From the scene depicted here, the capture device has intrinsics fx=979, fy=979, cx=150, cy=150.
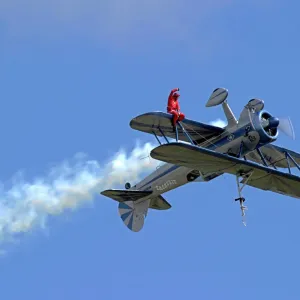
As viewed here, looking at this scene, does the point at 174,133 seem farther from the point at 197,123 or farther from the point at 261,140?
the point at 261,140

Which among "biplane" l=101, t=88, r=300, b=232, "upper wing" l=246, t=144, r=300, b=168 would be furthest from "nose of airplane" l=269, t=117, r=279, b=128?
"upper wing" l=246, t=144, r=300, b=168

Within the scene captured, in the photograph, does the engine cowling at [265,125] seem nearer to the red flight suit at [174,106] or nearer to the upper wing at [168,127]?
the upper wing at [168,127]

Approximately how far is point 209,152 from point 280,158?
7463 mm

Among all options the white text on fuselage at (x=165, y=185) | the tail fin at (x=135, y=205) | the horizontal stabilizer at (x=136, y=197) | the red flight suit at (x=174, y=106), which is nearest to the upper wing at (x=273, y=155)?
the white text on fuselage at (x=165, y=185)

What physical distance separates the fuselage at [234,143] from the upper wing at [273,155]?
11.7ft

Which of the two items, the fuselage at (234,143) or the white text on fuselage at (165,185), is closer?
the fuselage at (234,143)

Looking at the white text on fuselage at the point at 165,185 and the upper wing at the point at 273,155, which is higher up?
the upper wing at the point at 273,155

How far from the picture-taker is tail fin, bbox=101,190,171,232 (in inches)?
1640

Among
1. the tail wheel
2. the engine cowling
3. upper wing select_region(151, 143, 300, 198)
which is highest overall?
the tail wheel

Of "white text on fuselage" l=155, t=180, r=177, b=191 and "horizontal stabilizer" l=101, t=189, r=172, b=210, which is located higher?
"horizontal stabilizer" l=101, t=189, r=172, b=210

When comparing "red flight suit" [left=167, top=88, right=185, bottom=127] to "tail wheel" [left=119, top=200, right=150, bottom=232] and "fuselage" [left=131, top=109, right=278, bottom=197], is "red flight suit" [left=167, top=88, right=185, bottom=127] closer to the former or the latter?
"fuselage" [left=131, top=109, right=278, bottom=197]

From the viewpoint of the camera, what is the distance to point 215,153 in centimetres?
3612

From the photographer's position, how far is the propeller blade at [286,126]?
38.7 metres

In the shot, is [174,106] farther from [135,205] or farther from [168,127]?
[135,205]
